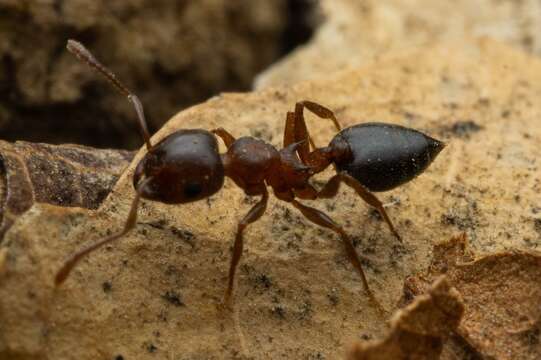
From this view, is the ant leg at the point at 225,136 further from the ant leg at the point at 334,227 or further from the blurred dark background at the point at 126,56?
the blurred dark background at the point at 126,56

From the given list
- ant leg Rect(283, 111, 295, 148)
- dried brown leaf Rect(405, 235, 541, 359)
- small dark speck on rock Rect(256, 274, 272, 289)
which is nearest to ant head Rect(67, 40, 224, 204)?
small dark speck on rock Rect(256, 274, 272, 289)

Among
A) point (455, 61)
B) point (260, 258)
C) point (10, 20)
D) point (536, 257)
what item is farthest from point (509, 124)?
point (10, 20)

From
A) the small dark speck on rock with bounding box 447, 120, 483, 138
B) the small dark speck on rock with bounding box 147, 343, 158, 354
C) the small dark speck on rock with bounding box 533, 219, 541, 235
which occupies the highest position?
the small dark speck on rock with bounding box 447, 120, 483, 138

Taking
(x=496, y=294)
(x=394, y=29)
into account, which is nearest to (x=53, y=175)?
(x=496, y=294)

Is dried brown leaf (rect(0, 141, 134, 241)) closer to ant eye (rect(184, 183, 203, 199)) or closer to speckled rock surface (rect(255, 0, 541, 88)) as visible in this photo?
ant eye (rect(184, 183, 203, 199))

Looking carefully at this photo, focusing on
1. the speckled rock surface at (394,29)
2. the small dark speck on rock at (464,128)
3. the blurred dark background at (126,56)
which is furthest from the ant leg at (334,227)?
the blurred dark background at (126,56)

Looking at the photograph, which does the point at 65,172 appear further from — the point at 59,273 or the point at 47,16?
the point at 47,16

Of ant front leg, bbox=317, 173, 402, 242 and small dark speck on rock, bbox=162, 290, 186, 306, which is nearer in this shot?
small dark speck on rock, bbox=162, 290, 186, 306
